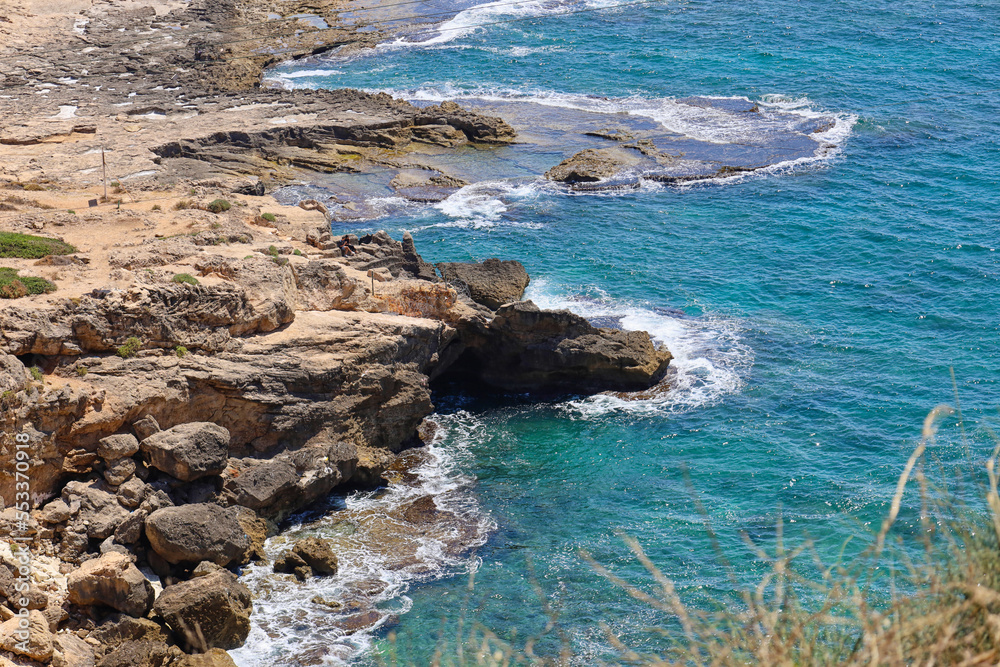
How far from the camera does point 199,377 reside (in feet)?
88.2

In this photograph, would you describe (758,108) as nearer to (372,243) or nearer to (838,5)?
(838,5)

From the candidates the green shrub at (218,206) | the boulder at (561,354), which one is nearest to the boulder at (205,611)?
the boulder at (561,354)

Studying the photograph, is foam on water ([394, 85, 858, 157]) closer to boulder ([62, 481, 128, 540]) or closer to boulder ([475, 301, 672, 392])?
boulder ([475, 301, 672, 392])

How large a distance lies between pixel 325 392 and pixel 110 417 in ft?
22.3

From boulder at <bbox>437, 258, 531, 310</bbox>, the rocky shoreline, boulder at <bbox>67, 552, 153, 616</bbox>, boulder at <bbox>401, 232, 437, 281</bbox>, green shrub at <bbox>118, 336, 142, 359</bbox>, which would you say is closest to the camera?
boulder at <bbox>67, 552, 153, 616</bbox>

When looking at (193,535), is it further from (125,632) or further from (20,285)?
(20,285)

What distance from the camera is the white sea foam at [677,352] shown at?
35.2 metres

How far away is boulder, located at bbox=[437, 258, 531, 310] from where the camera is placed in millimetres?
38594

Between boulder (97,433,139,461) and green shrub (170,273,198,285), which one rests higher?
green shrub (170,273,198,285)

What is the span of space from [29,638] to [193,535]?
4.96m

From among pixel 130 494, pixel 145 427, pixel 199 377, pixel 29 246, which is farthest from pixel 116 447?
pixel 29 246

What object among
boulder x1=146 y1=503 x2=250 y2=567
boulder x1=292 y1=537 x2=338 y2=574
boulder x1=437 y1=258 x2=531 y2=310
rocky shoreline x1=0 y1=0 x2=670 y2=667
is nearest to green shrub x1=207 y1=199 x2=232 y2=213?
rocky shoreline x1=0 y1=0 x2=670 y2=667

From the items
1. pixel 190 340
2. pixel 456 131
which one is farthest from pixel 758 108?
pixel 190 340

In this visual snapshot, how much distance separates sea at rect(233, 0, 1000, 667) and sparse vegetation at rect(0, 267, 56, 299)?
32.5 feet
